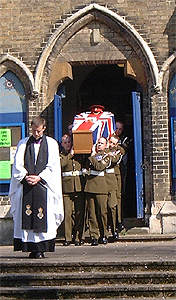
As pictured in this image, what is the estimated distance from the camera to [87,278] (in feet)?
28.5

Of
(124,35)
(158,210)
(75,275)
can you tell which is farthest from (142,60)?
(75,275)

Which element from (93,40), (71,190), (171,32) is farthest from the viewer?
(93,40)

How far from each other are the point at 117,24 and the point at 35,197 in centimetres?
505

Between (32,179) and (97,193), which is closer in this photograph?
(32,179)

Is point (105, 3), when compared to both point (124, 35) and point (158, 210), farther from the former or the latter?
point (158, 210)

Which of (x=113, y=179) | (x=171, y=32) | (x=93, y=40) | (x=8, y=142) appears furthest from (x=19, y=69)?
(x=113, y=179)

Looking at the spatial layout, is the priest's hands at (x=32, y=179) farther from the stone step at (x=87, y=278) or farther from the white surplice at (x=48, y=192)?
the stone step at (x=87, y=278)

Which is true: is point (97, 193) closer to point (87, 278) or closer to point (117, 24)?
point (87, 278)

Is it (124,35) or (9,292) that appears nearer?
(9,292)

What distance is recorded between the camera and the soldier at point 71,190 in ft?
39.6

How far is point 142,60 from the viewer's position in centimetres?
1370

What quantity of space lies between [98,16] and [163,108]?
206 centimetres

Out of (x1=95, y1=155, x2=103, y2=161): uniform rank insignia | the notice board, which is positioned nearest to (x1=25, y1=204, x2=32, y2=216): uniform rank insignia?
(x1=95, y1=155, x2=103, y2=161): uniform rank insignia

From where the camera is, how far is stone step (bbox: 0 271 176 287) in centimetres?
858
